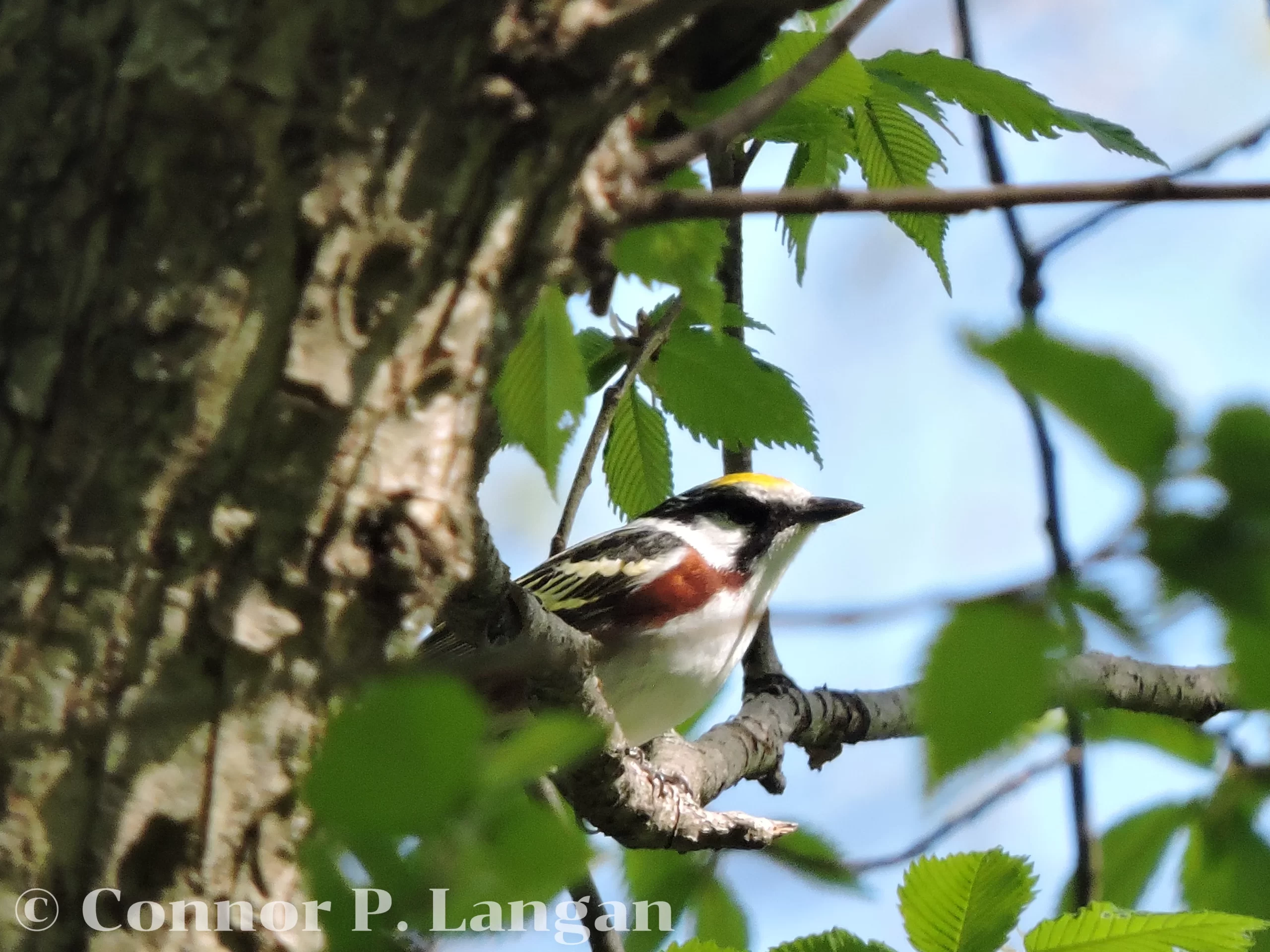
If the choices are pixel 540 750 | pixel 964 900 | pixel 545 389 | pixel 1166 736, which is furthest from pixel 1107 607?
pixel 545 389

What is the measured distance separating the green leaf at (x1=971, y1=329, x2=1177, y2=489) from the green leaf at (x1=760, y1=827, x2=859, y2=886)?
0.58m

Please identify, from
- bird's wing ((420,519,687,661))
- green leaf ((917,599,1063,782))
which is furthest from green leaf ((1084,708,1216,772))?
bird's wing ((420,519,687,661))

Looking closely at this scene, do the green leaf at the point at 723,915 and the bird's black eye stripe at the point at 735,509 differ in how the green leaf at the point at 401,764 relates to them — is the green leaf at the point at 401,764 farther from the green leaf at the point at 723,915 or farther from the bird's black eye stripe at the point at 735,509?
the bird's black eye stripe at the point at 735,509

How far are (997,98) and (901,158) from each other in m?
0.24

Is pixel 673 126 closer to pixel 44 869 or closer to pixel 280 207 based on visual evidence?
pixel 280 207

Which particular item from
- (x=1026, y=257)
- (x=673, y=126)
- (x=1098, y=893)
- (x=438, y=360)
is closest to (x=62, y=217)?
(x=438, y=360)

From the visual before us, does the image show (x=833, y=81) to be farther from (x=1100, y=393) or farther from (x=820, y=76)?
(x=1100, y=393)

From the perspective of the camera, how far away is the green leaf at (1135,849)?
42.2 inches

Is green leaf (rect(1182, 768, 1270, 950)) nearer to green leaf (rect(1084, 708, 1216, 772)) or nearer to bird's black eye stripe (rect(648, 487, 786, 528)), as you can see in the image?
green leaf (rect(1084, 708, 1216, 772))

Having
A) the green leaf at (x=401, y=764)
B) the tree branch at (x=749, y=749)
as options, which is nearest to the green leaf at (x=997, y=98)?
the tree branch at (x=749, y=749)

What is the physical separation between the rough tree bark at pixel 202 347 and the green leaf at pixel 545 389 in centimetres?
51

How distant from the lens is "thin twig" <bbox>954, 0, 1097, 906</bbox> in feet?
2.11

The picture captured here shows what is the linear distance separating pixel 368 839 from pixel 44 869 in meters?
0.53

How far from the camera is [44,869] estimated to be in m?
0.98
